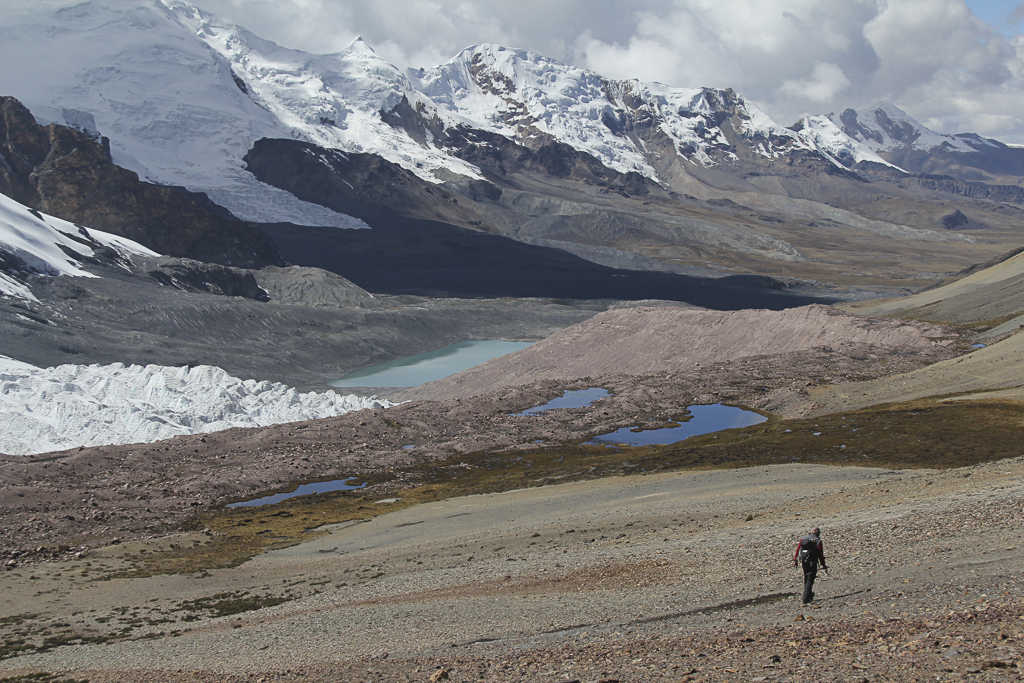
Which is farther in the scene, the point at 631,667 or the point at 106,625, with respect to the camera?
the point at 106,625

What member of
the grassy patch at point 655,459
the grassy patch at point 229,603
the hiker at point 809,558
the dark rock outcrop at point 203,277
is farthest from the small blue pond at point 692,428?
the dark rock outcrop at point 203,277

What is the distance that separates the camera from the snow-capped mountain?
358 ft

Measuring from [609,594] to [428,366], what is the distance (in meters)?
98.2

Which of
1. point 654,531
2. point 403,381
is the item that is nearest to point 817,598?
point 654,531

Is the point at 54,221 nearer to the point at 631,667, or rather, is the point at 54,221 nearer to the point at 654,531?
the point at 654,531

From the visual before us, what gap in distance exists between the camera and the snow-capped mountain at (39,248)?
10900 centimetres

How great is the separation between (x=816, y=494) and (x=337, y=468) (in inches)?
1356

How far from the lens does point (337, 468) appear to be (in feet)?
196

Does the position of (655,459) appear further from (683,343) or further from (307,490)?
(683,343)

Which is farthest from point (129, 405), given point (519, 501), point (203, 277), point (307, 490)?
point (203, 277)

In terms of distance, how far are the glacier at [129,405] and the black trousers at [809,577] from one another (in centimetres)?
5847

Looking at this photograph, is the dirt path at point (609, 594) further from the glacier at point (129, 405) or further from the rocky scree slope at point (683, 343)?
the rocky scree slope at point (683, 343)

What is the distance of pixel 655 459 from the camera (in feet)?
179

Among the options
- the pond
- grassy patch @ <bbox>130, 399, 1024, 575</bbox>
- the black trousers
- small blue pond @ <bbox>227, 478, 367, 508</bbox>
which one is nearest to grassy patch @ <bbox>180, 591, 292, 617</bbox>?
grassy patch @ <bbox>130, 399, 1024, 575</bbox>
